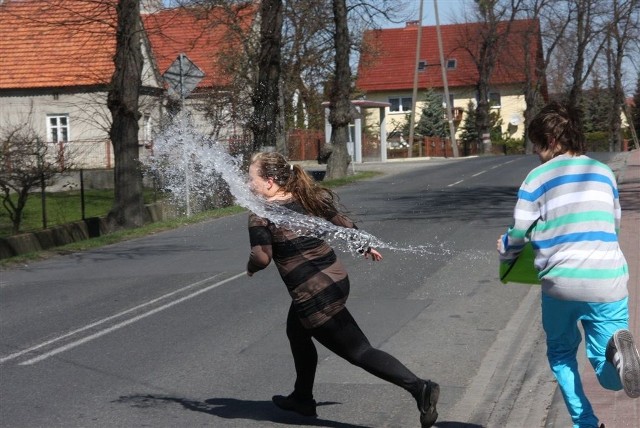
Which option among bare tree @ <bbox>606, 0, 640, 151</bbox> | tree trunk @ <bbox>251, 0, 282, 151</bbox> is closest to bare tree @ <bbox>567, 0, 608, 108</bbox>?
bare tree @ <bbox>606, 0, 640, 151</bbox>

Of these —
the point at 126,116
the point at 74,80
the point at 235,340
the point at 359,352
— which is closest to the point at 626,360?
the point at 359,352

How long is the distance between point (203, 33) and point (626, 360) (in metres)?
23.1

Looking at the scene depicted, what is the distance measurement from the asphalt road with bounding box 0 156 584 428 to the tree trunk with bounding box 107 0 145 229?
5624 mm

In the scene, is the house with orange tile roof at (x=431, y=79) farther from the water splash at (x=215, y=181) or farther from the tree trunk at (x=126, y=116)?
the tree trunk at (x=126, y=116)

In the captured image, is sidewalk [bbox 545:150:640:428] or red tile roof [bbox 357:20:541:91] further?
red tile roof [bbox 357:20:541:91]

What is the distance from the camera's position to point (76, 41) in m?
38.6

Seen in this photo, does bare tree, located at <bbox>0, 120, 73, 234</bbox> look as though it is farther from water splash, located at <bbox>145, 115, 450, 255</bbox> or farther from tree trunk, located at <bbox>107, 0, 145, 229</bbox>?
water splash, located at <bbox>145, 115, 450, 255</bbox>

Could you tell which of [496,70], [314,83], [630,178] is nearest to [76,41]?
[314,83]

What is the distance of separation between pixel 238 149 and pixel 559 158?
22.9 meters

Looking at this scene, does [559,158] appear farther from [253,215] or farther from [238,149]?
[238,149]

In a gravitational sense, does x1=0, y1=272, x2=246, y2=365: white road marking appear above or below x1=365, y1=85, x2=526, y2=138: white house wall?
below

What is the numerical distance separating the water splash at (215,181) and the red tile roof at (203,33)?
2.14 meters

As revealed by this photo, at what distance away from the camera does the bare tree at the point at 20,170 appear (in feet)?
61.2

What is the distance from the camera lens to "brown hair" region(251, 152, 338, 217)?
19.0 ft
